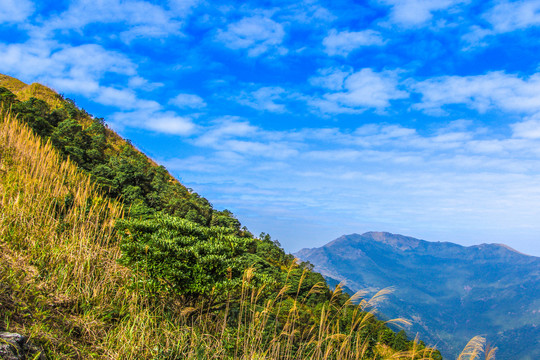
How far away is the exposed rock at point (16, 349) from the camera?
2223 mm

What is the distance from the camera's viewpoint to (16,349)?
2.33m

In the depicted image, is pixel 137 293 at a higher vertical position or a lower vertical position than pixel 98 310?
higher

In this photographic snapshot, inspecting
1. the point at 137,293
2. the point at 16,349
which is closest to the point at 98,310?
the point at 137,293

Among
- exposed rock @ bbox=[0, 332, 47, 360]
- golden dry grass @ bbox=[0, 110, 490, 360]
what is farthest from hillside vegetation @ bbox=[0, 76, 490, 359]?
exposed rock @ bbox=[0, 332, 47, 360]

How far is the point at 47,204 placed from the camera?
6078 mm

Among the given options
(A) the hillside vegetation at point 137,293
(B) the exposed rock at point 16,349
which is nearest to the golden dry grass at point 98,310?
(A) the hillside vegetation at point 137,293

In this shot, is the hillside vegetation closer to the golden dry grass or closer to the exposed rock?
the golden dry grass

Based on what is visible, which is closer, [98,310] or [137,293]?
[98,310]

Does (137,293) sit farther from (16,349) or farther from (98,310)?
(16,349)

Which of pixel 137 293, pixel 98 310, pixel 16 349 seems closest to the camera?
pixel 16 349

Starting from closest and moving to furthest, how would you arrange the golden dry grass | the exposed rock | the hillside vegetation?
the exposed rock, the golden dry grass, the hillside vegetation

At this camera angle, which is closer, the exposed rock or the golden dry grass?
the exposed rock

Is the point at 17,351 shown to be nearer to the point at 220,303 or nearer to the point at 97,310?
the point at 97,310

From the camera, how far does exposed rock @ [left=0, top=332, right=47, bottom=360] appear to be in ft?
7.29
